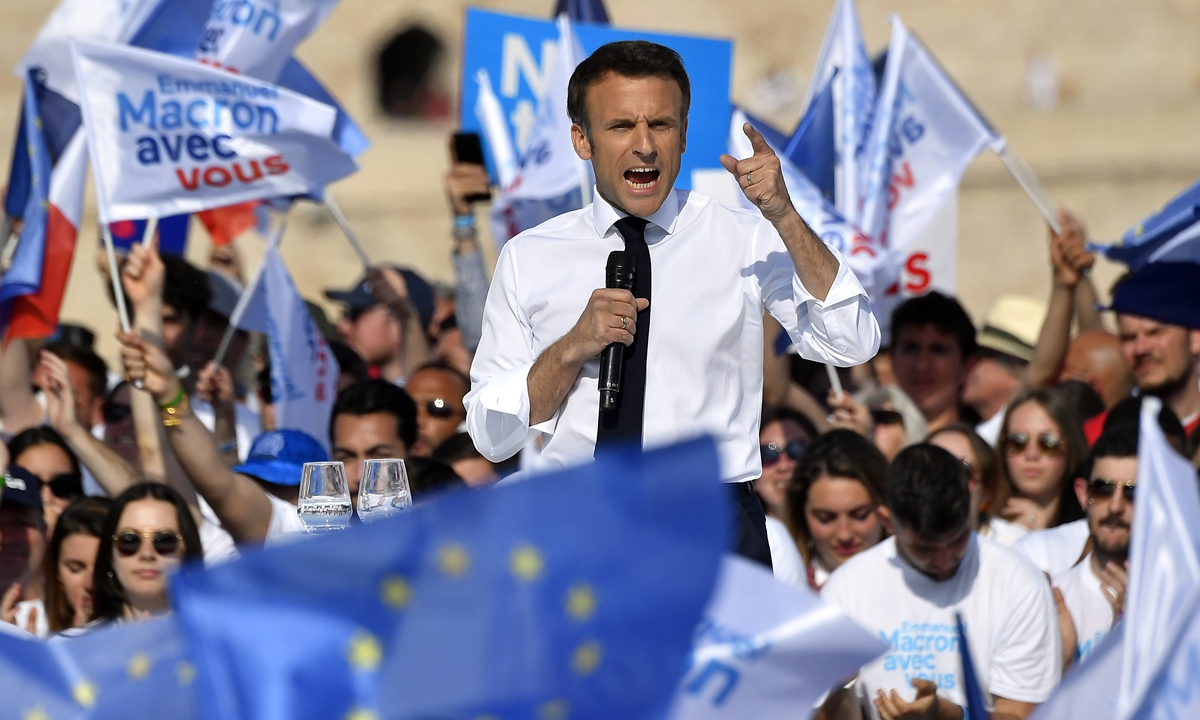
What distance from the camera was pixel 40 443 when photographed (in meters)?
5.89

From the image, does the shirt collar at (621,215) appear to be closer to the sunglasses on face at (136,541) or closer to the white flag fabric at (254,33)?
the sunglasses on face at (136,541)

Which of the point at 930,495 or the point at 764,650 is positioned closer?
the point at 764,650

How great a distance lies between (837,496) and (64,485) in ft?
8.35

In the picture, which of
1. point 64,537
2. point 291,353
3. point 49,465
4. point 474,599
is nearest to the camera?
point 474,599

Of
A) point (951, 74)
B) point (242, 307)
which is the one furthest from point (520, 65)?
point (951, 74)

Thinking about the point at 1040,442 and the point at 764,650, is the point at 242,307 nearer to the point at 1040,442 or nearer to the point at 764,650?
the point at 1040,442

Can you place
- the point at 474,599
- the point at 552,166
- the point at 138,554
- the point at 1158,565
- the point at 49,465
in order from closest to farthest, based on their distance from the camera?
the point at 474,599 < the point at 1158,565 < the point at 138,554 < the point at 49,465 < the point at 552,166

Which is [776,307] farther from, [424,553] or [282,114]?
[282,114]

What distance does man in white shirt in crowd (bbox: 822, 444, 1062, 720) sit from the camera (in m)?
4.68

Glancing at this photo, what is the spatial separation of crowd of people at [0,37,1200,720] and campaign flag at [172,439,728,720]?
89 centimetres

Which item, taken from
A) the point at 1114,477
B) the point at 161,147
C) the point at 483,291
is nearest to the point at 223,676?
the point at 1114,477

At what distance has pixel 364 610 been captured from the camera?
2.03 m

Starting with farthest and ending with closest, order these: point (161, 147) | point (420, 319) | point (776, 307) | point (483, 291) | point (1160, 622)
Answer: point (420, 319)
point (483, 291)
point (161, 147)
point (776, 307)
point (1160, 622)

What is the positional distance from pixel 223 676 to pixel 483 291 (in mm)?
5307
